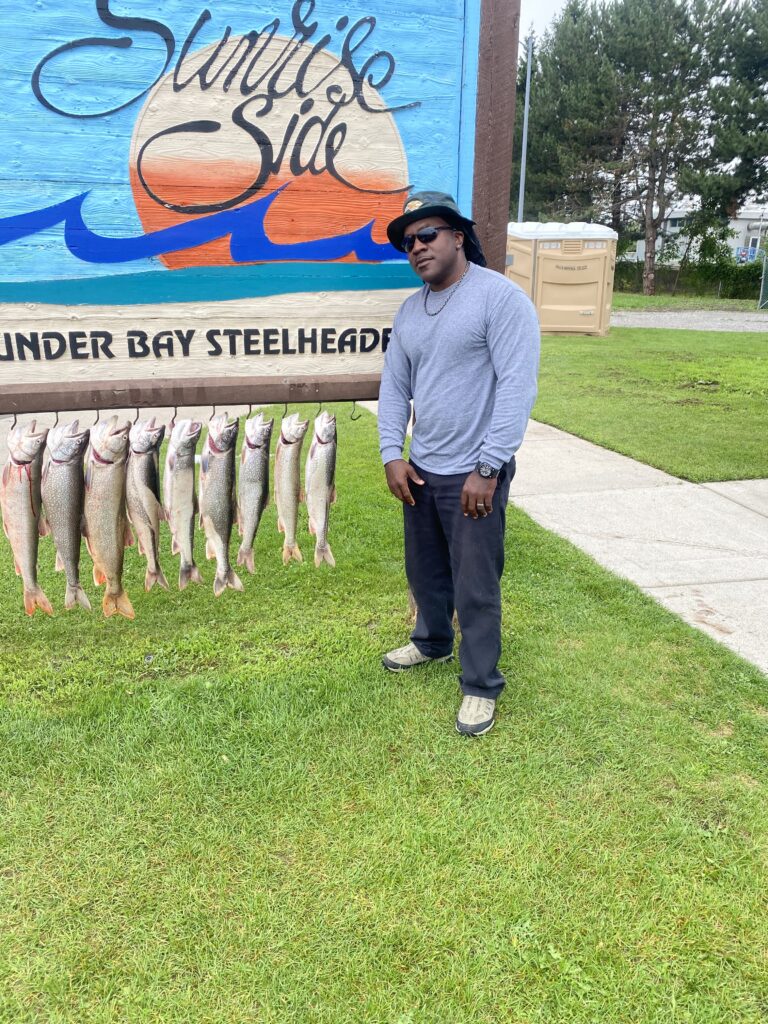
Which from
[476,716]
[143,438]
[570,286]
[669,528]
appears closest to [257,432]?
[143,438]

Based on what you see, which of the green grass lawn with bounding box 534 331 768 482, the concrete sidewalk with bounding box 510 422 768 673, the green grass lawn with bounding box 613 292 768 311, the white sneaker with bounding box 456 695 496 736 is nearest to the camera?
the white sneaker with bounding box 456 695 496 736

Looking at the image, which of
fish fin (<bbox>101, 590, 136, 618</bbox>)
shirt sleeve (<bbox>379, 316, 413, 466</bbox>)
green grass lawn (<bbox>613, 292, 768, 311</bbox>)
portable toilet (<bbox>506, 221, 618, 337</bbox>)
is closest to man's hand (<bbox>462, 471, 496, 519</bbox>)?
shirt sleeve (<bbox>379, 316, 413, 466</bbox>)

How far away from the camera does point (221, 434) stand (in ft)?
9.81

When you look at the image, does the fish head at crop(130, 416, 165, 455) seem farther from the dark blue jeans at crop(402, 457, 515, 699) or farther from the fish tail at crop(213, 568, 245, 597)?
the dark blue jeans at crop(402, 457, 515, 699)

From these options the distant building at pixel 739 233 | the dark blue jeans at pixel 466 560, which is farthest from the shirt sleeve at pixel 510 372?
the distant building at pixel 739 233

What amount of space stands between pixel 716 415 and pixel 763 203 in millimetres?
29991

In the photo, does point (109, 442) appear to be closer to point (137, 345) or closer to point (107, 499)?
point (107, 499)

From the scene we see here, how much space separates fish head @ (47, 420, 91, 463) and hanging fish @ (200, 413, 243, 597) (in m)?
0.46

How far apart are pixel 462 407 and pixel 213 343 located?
1125 millimetres

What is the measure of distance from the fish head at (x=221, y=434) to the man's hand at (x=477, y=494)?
92cm

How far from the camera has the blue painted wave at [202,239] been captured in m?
3.01

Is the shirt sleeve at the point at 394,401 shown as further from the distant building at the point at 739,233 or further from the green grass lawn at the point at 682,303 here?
the distant building at the point at 739,233

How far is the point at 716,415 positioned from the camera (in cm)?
912

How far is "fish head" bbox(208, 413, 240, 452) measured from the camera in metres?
2.97
